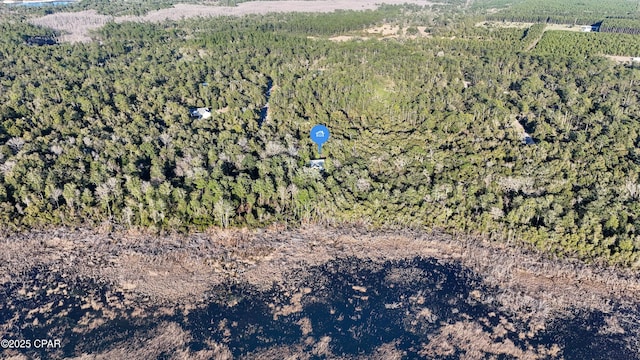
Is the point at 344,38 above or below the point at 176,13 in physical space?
below

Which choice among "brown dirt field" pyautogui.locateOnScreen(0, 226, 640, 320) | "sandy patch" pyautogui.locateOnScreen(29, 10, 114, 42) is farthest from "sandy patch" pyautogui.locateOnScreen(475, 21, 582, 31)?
"sandy patch" pyautogui.locateOnScreen(29, 10, 114, 42)

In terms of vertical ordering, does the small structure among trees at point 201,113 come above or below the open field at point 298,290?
above

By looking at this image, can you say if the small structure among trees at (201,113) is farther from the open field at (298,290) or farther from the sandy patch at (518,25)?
the sandy patch at (518,25)

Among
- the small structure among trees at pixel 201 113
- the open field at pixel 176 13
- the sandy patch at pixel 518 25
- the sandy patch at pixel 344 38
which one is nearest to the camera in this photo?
the small structure among trees at pixel 201 113

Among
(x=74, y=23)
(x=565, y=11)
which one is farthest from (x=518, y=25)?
(x=74, y=23)

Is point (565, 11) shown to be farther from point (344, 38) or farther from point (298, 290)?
point (298, 290)

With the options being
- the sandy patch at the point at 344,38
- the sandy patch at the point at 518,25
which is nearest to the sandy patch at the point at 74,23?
the sandy patch at the point at 344,38

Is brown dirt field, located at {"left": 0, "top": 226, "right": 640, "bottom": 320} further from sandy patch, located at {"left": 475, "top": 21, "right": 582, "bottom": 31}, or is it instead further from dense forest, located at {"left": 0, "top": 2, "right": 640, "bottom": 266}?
sandy patch, located at {"left": 475, "top": 21, "right": 582, "bottom": 31}
